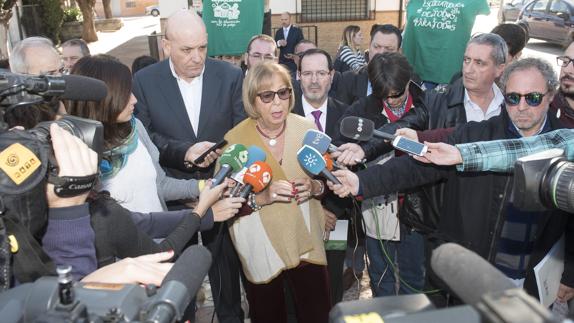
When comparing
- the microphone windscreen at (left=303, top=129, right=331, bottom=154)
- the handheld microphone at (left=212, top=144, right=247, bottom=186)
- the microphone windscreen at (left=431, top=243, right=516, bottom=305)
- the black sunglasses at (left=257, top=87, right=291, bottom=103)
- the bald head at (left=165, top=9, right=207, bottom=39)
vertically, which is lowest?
the handheld microphone at (left=212, top=144, right=247, bottom=186)

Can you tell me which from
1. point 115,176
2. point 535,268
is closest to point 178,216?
point 115,176

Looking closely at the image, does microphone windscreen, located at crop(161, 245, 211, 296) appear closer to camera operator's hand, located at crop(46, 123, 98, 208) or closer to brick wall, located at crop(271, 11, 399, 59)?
camera operator's hand, located at crop(46, 123, 98, 208)

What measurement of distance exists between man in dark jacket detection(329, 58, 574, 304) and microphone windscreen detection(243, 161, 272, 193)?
39cm

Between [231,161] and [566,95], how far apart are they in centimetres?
196

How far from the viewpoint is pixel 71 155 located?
1424mm

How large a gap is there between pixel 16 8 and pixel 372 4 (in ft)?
39.5

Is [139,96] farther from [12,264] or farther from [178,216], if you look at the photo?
[12,264]

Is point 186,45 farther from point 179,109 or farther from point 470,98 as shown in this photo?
point 470,98

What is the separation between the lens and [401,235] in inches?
137

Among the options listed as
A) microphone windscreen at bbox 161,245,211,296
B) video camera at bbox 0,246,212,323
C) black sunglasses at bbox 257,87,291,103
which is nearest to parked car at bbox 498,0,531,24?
black sunglasses at bbox 257,87,291,103

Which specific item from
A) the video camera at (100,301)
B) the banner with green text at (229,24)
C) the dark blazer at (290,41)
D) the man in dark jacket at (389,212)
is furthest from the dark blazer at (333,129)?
the dark blazer at (290,41)

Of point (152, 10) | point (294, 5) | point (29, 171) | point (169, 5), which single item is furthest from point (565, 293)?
point (152, 10)

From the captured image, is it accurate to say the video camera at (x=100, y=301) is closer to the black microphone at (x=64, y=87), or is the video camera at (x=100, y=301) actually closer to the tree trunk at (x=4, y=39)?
the black microphone at (x=64, y=87)

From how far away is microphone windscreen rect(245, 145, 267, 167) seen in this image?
2.71 meters
